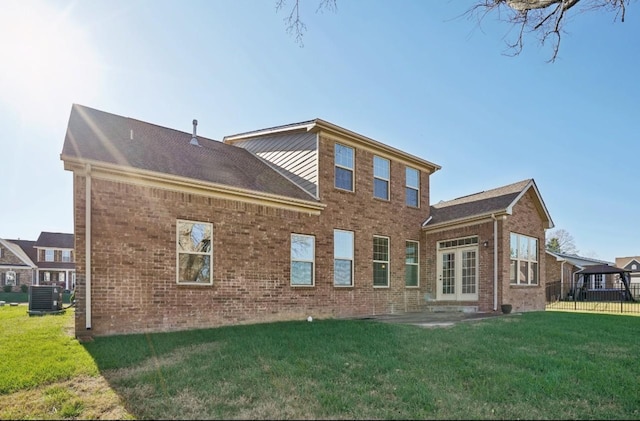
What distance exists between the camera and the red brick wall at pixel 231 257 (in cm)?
841

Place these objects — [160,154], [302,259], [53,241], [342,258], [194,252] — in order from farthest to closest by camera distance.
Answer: [53,241] < [342,258] < [302,259] < [160,154] < [194,252]

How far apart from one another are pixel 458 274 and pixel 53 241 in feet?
154

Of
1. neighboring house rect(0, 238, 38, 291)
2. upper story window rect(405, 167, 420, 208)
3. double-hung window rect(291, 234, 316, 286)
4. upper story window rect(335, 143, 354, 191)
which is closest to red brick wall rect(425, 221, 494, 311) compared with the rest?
upper story window rect(405, 167, 420, 208)

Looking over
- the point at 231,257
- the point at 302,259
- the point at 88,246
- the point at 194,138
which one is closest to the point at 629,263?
the point at 302,259

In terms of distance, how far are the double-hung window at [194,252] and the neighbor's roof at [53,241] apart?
44113 millimetres

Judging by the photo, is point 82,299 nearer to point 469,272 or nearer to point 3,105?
point 3,105

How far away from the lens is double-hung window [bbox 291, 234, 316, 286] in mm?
11570

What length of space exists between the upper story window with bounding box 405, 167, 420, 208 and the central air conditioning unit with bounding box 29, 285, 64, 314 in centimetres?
1298

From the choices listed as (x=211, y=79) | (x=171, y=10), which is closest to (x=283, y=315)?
(x=211, y=79)

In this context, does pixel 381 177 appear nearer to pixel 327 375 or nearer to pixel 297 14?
pixel 297 14

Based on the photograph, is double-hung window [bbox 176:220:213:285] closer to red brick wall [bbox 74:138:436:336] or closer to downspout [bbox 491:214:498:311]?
red brick wall [bbox 74:138:436:336]

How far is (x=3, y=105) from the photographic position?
8.92 m

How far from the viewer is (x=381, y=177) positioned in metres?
13.9

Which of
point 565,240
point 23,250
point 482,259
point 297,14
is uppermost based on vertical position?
point 297,14
